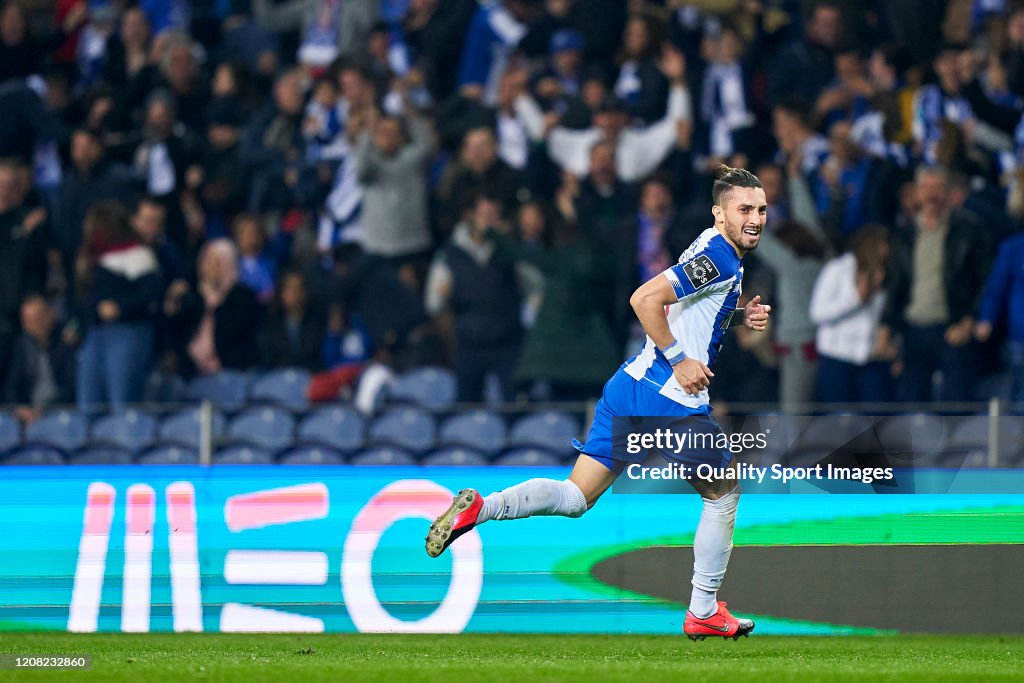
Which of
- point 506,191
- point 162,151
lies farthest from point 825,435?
point 162,151

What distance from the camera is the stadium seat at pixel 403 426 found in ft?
35.4

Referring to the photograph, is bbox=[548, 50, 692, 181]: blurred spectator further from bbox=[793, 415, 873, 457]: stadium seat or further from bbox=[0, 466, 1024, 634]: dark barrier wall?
bbox=[0, 466, 1024, 634]: dark barrier wall

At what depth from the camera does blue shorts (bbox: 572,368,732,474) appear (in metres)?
6.61

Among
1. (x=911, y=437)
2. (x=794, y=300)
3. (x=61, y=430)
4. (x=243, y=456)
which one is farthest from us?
(x=794, y=300)

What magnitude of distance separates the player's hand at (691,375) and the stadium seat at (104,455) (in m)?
5.73

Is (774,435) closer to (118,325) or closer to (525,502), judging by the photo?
(525,502)

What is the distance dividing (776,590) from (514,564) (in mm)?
1211

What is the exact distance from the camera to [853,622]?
7.52 m

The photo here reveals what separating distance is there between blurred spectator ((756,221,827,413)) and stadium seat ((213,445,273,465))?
360 centimetres

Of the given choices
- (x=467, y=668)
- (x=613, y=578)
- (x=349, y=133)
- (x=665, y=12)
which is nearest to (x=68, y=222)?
(x=349, y=133)

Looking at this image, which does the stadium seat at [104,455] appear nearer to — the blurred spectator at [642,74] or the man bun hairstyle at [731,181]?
the blurred spectator at [642,74]

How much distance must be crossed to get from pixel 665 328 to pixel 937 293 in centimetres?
541

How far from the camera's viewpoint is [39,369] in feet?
41.8

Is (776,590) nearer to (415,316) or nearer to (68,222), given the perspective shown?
(415,316)
